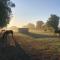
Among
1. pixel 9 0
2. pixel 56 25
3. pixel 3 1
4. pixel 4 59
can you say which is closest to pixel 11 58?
pixel 4 59

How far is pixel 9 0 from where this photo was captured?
39375mm

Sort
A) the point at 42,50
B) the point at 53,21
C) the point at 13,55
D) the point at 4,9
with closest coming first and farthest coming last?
1. the point at 13,55
2. the point at 42,50
3. the point at 4,9
4. the point at 53,21

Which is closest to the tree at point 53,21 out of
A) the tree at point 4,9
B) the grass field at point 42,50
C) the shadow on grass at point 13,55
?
the tree at point 4,9

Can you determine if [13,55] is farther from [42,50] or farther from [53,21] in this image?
[53,21]

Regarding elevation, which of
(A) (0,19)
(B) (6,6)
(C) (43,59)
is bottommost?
(C) (43,59)

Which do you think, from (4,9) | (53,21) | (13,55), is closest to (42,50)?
(13,55)

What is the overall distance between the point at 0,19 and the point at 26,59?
25833 mm

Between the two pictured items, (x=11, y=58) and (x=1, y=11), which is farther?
(x=1, y=11)

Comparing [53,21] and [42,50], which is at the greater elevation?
[53,21]

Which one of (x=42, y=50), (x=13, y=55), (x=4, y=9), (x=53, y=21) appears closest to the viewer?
(x=13, y=55)

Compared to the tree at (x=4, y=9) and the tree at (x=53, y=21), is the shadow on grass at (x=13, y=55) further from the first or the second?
the tree at (x=53, y=21)

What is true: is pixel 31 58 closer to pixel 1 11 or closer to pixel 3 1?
pixel 1 11

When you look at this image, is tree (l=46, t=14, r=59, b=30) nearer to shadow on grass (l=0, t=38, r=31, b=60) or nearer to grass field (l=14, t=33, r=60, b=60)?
grass field (l=14, t=33, r=60, b=60)

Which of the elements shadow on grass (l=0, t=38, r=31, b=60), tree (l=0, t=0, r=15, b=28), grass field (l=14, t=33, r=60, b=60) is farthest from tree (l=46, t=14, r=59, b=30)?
shadow on grass (l=0, t=38, r=31, b=60)
